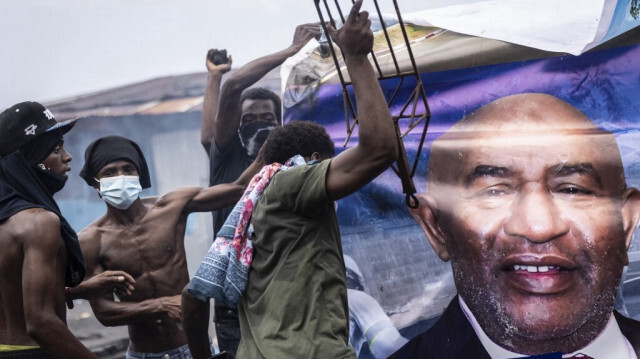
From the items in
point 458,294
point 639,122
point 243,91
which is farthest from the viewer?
point 243,91

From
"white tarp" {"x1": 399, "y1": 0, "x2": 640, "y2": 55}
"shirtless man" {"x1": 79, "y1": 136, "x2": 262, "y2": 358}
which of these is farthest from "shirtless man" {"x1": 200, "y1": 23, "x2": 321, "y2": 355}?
"white tarp" {"x1": 399, "y1": 0, "x2": 640, "y2": 55}

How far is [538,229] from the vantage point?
3.70m

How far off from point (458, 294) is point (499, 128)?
2.58 ft

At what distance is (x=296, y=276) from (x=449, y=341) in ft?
4.02

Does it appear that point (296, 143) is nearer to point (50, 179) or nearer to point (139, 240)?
point (50, 179)

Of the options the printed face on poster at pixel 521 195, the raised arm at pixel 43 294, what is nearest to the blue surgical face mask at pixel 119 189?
the raised arm at pixel 43 294

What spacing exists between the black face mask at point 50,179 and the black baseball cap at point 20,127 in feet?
0.49

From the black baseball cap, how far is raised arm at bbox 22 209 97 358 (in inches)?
18.3

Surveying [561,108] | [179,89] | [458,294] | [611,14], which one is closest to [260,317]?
[458,294]

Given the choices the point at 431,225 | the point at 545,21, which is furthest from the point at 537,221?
the point at 545,21

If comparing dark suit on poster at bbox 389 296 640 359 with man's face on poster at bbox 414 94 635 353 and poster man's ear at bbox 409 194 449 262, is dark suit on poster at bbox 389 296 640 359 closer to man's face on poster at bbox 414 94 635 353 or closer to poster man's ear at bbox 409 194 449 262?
man's face on poster at bbox 414 94 635 353

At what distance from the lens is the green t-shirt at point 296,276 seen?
3.07 m

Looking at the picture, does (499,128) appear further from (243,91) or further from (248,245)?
(243,91)

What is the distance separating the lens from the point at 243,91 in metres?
4.97
